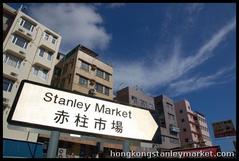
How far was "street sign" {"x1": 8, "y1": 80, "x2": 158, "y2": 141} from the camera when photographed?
253 centimetres

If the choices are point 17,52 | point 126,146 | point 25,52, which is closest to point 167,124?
point 25,52

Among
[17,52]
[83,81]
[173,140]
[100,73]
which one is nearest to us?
[17,52]

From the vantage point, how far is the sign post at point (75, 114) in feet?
8.30

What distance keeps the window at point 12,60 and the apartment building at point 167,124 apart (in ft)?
99.4

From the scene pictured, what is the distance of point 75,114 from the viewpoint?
290 cm

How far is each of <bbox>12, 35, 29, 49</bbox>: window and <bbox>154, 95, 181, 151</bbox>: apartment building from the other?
1196 inches

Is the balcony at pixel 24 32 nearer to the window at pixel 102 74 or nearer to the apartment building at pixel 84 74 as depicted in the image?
the apartment building at pixel 84 74

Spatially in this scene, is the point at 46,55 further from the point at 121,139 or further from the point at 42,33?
the point at 121,139

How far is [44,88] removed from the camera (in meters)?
2.86

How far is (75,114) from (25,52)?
27.9m

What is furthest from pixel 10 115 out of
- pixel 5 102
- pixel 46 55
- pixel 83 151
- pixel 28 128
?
pixel 46 55

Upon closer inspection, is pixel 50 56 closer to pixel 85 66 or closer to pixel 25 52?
pixel 25 52

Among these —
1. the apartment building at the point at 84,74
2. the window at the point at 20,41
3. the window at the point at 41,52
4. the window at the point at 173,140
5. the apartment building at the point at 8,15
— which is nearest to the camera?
the window at the point at 20,41

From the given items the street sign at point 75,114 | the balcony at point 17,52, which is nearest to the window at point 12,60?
the balcony at point 17,52
